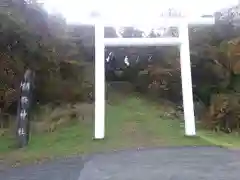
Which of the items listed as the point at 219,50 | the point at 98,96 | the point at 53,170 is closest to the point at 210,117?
the point at 219,50

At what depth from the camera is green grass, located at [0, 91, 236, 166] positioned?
7.21 m

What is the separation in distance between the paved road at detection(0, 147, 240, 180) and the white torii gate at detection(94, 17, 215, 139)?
1.49 m

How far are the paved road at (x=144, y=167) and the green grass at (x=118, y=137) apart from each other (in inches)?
35.1

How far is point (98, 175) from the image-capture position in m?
4.80

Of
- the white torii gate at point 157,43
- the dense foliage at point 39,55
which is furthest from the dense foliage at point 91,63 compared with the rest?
the white torii gate at point 157,43

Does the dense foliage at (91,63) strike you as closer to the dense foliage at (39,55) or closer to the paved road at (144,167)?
the dense foliage at (39,55)

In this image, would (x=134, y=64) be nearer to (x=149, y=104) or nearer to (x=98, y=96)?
(x=149, y=104)

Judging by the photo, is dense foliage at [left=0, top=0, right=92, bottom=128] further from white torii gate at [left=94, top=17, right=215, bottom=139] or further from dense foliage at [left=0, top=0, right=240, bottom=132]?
white torii gate at [left=94, top=17, right=215, bottom=139]

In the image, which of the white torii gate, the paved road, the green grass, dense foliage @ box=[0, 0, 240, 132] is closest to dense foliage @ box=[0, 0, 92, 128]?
dense foliage @ box=[0, 0, 240, 132]

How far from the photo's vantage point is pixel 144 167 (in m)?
5.27

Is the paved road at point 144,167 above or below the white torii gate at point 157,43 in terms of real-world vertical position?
below

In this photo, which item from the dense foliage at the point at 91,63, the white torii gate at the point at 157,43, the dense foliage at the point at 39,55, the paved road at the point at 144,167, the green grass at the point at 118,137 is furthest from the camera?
the dense foliage at the point at 91,63

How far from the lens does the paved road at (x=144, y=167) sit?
4.68 metres

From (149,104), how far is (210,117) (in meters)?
2.10
